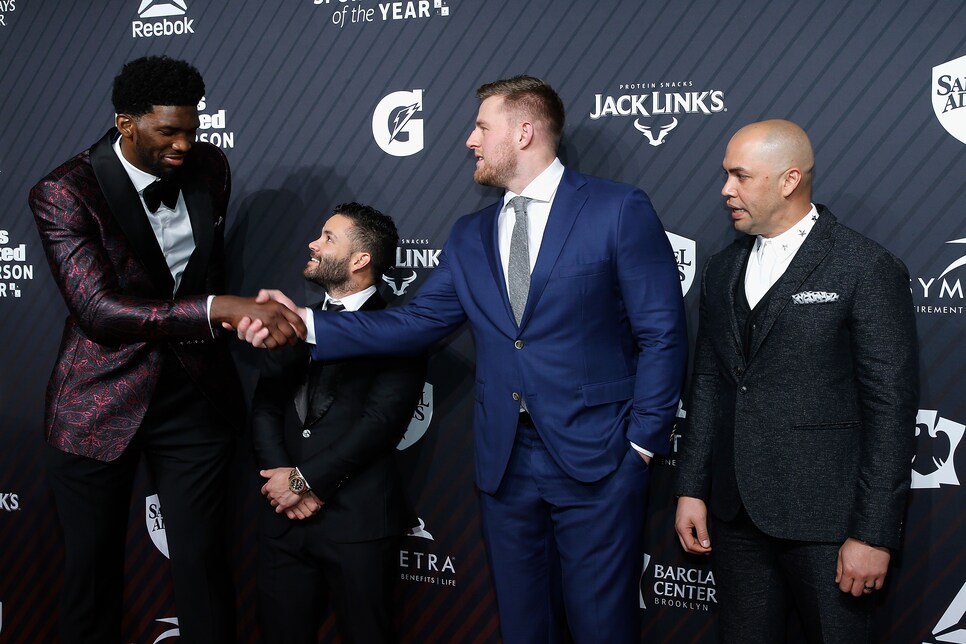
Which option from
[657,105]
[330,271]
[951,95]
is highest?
[951,95]

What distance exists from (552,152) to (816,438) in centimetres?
105

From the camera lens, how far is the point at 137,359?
2551 mm

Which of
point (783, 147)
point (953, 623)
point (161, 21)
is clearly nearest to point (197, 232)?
point (161, 21)

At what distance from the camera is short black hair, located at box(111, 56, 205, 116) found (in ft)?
7.95

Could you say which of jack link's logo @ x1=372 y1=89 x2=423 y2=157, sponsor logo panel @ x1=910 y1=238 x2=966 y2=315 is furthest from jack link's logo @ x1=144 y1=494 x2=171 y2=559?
sponsor logo panel @ x1=910 y1=238 x2=966 y2=315

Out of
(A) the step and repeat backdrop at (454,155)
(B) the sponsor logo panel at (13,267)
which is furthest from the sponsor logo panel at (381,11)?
(B) the sponsor logo panel at (13,267)

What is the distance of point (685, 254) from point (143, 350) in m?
1.69

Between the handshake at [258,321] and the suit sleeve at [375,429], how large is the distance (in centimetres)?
28

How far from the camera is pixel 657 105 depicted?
270 cm

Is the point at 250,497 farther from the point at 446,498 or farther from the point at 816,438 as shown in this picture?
the point at 816,438

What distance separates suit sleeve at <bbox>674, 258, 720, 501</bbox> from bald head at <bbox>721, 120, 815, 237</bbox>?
0.24m

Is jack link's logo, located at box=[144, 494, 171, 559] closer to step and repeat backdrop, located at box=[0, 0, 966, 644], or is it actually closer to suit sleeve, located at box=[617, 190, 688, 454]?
step and repeat backdrop, located at box=[0, 0, 966, 644]

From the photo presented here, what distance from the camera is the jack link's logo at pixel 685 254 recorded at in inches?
107

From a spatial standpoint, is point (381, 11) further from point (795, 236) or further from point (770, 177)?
point (795, 236)
